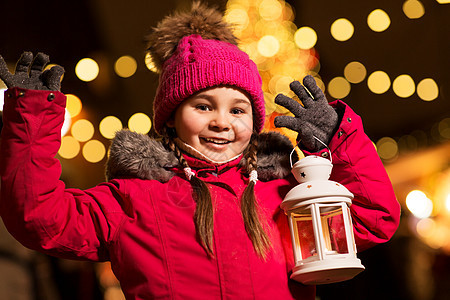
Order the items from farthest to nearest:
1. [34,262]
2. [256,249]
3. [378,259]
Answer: [378,259]
[34,262]
[256,249]

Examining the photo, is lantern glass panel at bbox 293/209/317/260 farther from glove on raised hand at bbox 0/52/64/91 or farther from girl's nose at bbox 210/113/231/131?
→ glove on raised hand at bbox 0/52/64/91

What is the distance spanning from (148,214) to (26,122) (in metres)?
0.41

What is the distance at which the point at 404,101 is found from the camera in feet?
15.9

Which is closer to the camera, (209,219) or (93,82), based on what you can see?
(209,219)

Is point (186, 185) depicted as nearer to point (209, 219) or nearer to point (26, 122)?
point (209, 219)

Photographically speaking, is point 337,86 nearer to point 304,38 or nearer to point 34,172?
point 304,38

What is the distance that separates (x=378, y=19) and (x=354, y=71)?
1.72 ft

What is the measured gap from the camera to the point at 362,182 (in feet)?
4.75

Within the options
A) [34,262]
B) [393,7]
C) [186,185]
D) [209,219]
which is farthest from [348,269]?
[393,7]

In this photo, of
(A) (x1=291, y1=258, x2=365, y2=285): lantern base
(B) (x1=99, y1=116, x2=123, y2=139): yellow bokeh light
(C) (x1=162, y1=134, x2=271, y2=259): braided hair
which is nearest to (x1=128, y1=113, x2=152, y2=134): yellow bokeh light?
(B) (x1=99, y1=116, x2=123, y2=139): yellow bokeh light

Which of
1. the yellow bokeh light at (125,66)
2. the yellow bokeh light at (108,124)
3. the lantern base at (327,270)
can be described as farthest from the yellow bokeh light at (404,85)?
the lantern base at (327,270)

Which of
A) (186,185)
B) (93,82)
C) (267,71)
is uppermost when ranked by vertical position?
(93,82)

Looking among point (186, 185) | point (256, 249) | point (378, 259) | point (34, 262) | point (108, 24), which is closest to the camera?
point (256, 249)

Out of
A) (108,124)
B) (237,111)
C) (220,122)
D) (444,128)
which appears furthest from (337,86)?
(220,122)
